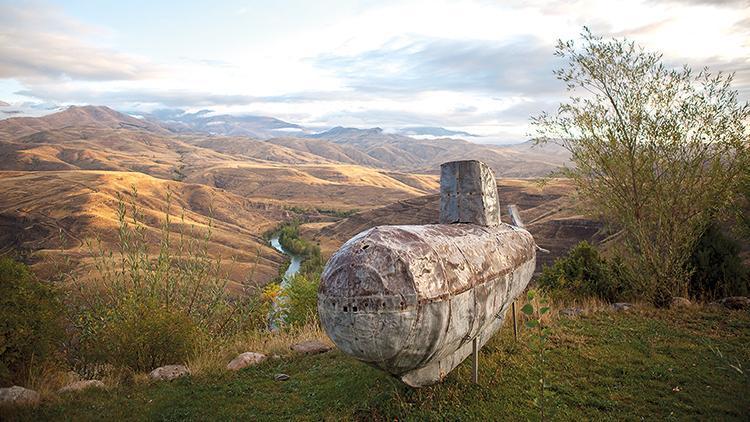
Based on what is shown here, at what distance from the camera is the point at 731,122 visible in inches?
504

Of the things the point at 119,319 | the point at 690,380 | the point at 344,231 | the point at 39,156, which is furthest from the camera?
the point at 39,156

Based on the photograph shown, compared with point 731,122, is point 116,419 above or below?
below

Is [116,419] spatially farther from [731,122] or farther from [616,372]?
[731,122]

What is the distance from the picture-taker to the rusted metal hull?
5133 mm

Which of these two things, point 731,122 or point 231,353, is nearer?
point 231,353

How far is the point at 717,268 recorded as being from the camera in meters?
14.1

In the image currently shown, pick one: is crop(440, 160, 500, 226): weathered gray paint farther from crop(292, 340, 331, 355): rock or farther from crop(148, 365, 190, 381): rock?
crop(148, 365, 190, 381): rock

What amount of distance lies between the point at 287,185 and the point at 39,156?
84390 mm

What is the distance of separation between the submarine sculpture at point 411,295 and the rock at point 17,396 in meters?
5.90

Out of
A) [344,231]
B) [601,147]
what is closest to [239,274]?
[344,231]

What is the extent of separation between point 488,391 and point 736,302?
1004 cm

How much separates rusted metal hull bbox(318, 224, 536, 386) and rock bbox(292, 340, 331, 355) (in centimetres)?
465

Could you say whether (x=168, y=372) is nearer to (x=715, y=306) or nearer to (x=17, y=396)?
(x=17, y=396)

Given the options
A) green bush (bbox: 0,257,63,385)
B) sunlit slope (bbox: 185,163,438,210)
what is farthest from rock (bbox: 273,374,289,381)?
sunlit slope (bbox: 185,163,438,210)
